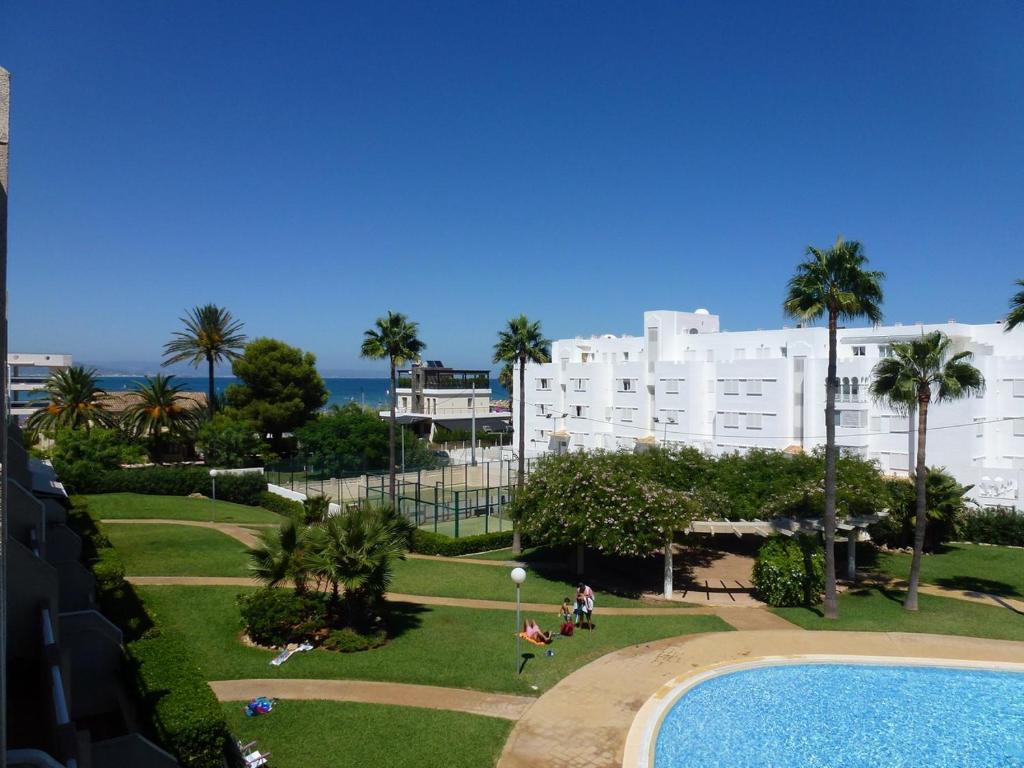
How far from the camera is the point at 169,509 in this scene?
4025 centimetres

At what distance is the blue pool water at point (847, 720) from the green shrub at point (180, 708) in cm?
839

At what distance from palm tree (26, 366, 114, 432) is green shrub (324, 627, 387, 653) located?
40021 mm

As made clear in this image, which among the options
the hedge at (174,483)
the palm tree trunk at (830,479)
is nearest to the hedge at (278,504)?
the hedge at (174,483)

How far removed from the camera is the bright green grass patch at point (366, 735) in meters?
13.2

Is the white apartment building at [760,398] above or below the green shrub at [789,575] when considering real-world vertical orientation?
above

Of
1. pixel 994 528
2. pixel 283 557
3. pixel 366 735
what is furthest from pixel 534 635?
pixel 994 528

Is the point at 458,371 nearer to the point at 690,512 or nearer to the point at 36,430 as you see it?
the point at 36,430

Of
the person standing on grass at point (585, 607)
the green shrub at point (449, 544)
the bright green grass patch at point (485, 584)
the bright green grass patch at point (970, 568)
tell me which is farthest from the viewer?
the green shrub at point (449, 544)

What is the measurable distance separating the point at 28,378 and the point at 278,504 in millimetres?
78824

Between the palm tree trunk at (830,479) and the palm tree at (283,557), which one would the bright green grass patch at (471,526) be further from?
the palm tree trunk at (830,479)

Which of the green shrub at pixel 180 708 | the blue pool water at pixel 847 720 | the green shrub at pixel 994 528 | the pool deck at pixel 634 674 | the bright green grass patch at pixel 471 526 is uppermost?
the green shrub at pixel 180 708

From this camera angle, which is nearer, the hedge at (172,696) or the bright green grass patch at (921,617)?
the hedge at (172,696)

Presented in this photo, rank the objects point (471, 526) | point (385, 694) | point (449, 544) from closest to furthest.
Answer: point (385, 694), point (449, 544), point (471, 526)

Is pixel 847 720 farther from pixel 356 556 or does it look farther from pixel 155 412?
pixel 155 412
